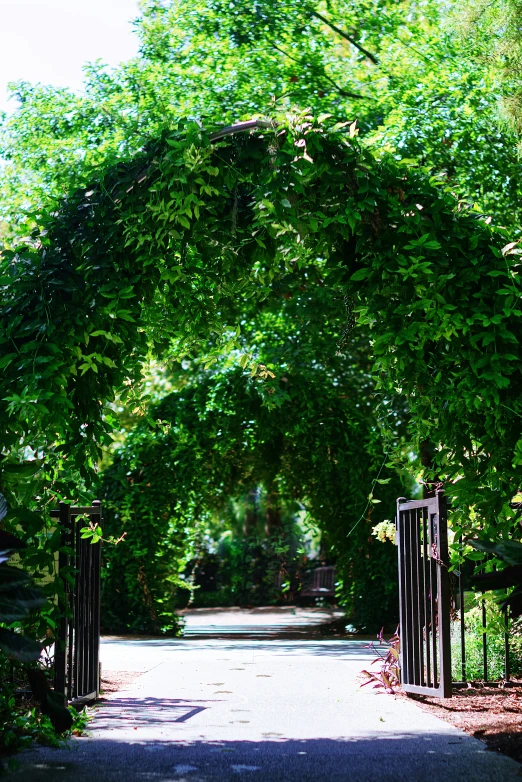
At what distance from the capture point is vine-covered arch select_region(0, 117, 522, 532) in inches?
184

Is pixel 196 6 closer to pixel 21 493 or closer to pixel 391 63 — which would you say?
pixel 391 63

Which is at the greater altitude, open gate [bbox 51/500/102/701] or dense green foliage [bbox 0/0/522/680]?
dense green foliage [bbox 0/0/522/680]

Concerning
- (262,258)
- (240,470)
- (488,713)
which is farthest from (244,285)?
(240,470)

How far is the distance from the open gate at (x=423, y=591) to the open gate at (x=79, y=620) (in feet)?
8.22

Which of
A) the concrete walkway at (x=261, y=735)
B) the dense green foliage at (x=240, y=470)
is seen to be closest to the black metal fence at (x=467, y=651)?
the concrete walkway at (x=261, y=735)

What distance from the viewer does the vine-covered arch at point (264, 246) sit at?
15.4 feet

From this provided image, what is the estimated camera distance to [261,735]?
5195 mm

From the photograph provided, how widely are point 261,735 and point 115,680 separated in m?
2.90

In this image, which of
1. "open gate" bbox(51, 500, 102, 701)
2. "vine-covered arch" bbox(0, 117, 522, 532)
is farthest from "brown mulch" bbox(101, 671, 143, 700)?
"vine-covered arch" bbox(0, 117, 522, 532)

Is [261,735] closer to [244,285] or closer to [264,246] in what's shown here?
[244,285]

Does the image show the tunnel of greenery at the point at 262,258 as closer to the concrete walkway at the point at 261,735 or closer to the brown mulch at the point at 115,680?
the concrete walkway at the point at 261,735

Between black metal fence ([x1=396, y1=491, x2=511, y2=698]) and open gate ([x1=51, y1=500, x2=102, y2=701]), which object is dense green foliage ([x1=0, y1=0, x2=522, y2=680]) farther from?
black metal fence ([x1=396, y1=491, x2=511, y2=698])

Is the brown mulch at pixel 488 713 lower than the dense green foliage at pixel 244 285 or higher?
lower

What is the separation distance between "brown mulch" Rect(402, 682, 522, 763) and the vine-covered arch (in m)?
1.37
